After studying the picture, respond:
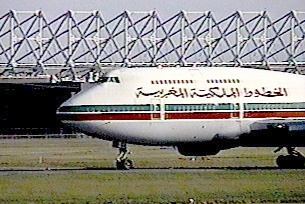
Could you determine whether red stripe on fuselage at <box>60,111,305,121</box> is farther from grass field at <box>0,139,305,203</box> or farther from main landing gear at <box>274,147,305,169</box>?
grass field at <box>0,139,305,203</box>

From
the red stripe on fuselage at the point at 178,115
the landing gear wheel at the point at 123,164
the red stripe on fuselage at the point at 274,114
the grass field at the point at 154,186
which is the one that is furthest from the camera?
the red stripe on fuselage at the point at 274,114

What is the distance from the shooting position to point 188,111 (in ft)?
138

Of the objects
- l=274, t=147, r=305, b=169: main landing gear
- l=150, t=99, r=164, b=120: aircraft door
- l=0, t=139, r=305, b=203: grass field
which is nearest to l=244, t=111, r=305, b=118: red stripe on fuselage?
l=274, t=147, r=305, b=169: main landing gear

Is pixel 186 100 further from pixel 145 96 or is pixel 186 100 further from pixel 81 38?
pixel 81 38

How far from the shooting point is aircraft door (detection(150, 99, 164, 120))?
137 feet

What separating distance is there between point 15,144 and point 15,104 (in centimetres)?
5394

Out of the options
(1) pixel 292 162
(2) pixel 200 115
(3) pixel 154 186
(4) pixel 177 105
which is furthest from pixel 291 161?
(3) pixel 154 186

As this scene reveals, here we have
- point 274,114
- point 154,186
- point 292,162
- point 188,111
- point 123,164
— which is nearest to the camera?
point 154,186

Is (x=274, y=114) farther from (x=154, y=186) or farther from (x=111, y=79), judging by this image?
(x=154, y=186)

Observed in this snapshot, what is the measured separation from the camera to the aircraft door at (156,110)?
137ft

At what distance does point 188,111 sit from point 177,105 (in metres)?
0.68

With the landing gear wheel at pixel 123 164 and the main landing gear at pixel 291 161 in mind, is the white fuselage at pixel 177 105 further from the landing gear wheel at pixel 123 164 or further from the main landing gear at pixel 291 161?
the main landing gear at pixel 291 161

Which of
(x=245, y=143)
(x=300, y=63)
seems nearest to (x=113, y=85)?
(x=245, y=143)

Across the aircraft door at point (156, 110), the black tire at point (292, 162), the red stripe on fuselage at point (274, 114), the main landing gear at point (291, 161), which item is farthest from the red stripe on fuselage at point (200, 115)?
the black tire at point (292, 162)
